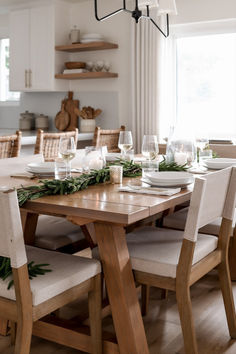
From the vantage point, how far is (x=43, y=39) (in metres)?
5.32

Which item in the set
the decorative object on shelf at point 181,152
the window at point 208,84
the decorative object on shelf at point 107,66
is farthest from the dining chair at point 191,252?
the decorative object on shelf at point 107,66

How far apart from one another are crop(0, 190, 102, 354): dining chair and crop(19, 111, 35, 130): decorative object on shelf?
378 centimetres

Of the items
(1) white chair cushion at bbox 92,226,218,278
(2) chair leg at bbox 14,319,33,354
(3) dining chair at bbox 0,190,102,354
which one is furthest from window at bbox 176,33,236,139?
(2) chair leg at bbox 14,319,33,354

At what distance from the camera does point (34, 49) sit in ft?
17.7

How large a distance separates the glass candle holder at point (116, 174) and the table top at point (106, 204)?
10 cm

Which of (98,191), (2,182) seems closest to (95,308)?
(98,191)

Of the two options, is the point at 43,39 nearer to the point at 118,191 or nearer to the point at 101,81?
the point at 101,81

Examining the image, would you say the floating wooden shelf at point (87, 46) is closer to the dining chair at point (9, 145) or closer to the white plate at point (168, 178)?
the dining chair at point (9, 145)

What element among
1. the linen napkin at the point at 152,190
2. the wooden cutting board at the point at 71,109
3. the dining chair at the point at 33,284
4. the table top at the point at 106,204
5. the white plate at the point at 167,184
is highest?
the wooden cutting board at the point at 71,109

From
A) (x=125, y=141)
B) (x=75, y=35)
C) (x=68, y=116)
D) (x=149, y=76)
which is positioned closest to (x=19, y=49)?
(x=75, y=35)

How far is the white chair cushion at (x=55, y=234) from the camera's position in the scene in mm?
2426

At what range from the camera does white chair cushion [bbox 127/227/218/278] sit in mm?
1962

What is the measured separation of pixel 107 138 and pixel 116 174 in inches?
95.5

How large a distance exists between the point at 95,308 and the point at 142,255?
0.94ft
